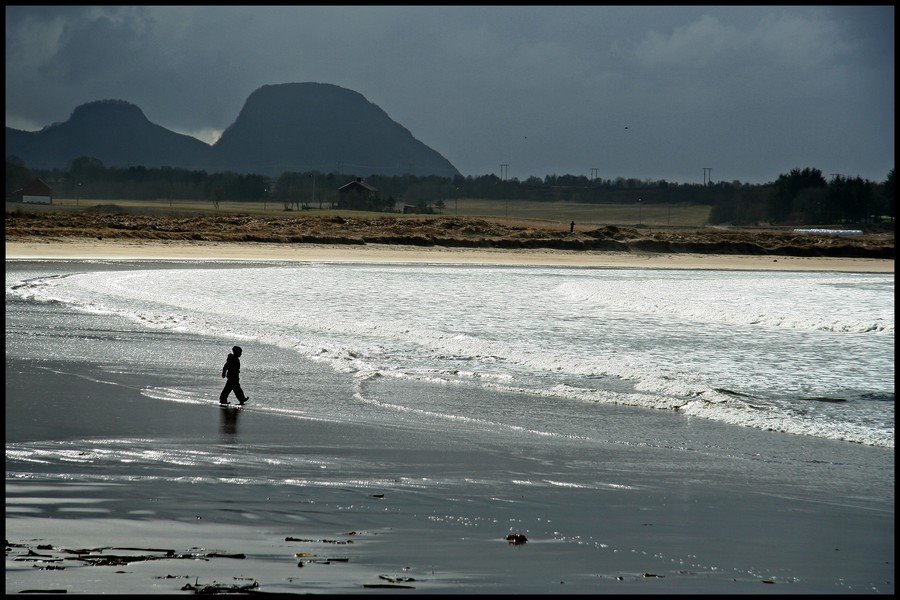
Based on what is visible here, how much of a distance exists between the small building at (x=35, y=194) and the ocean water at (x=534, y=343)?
352 feet

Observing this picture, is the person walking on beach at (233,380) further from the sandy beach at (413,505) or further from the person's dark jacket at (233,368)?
the sandy beach at (413,505)

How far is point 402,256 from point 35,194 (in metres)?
95.2

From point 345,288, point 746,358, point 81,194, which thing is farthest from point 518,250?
point 81,194

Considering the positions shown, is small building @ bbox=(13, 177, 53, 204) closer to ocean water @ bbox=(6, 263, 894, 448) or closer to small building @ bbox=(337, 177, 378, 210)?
small building @ bbox=(337, 177, 378, 210)

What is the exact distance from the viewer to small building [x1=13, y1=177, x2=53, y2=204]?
5108 inches

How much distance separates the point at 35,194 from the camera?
13325 cm

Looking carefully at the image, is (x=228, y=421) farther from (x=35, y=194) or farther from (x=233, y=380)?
(x=35, y=194)

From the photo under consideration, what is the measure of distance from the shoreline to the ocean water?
1571cm

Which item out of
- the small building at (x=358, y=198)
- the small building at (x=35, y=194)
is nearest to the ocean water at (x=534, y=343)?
the small building at (x=358, y=198)

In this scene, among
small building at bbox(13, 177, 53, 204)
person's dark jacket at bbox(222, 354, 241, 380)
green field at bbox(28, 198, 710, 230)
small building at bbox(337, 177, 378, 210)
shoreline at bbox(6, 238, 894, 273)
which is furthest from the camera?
green field at bbox(28, 198, 710, 230)

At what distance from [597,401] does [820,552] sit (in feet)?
17.1

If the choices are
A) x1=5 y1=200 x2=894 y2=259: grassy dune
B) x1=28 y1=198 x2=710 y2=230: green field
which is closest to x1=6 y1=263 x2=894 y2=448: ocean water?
x1=5 y1=200 x2=894 y2=259: grassy dune

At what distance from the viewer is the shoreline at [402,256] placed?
4647 cm

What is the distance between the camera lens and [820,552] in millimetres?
5363
